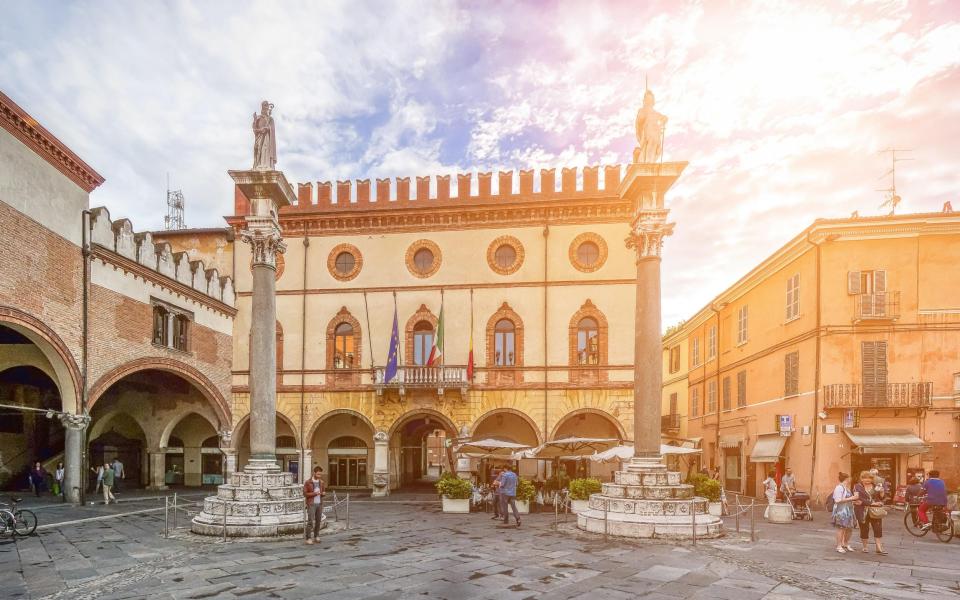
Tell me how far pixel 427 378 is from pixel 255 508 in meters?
13.0

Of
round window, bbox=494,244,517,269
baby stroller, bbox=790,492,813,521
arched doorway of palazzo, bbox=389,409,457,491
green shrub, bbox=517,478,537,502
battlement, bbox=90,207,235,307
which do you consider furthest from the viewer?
round window, bbox=494,244,517,269

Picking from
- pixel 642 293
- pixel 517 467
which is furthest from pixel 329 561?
pixel 517 467

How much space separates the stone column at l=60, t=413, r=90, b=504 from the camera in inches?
805

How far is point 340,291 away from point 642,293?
1623 centimetres

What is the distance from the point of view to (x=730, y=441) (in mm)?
31219

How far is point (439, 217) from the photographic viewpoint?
2797 cm

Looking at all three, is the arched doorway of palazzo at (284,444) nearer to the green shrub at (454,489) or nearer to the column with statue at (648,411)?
the green shrub at (454,489)

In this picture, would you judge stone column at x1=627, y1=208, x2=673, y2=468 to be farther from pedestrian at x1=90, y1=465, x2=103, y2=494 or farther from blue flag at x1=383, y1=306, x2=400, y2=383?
pedestrian at x1=90, y1=465, x2=103, y2=494

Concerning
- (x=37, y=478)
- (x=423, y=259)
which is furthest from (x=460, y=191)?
(x=37, y=478)

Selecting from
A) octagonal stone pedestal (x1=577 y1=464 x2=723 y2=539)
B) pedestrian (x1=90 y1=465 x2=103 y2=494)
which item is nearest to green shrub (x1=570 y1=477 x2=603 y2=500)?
octagonal stone pedestal (x1=577 y1=464 x2=723 y2=539)

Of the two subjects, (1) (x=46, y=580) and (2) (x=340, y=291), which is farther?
(2) (x=340, y=291)

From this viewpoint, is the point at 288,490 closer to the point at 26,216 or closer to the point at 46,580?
the point at 46,580

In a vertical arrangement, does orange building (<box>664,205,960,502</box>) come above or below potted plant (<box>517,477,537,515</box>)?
above

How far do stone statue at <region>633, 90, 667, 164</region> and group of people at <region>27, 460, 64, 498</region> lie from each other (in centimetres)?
2244
